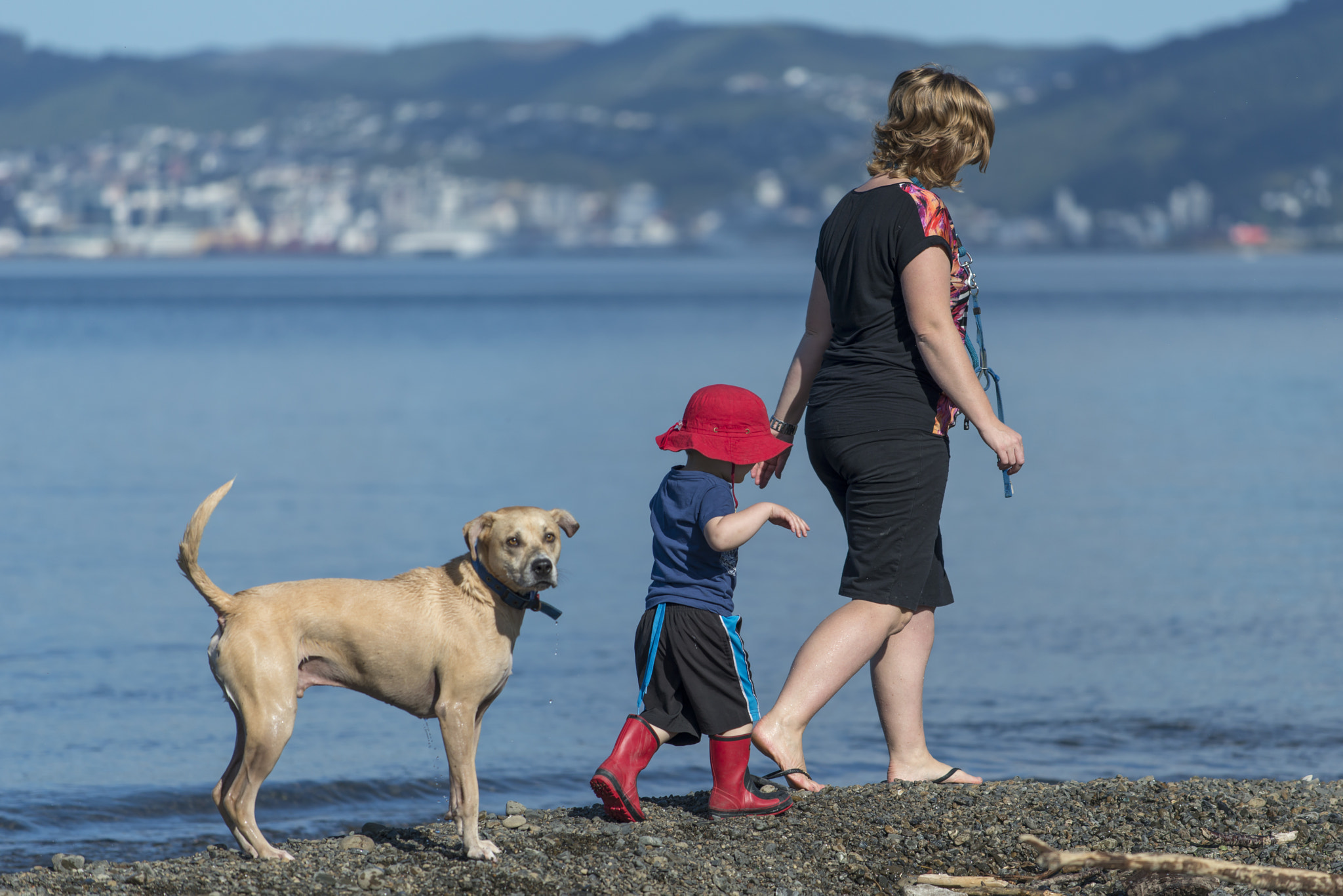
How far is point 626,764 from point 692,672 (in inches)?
16.0

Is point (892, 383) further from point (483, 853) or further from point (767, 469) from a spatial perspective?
point (483, 853)

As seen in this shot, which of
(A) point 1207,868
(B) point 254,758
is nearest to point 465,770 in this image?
(B) point 254,758

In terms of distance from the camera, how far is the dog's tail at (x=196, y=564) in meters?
4.66

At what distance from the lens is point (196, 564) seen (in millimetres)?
4723

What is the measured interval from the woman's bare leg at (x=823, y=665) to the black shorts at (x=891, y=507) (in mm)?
75

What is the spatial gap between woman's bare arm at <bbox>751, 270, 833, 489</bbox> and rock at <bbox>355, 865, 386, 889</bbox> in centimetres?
204

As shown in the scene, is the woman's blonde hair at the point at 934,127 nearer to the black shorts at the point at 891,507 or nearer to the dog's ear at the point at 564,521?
the black shorts at the point at 891,507

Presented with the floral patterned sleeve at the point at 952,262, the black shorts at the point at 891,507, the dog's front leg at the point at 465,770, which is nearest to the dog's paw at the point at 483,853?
the dog's front leg at the point at 465,770

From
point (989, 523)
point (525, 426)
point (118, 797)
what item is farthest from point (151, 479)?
point (118, 797)

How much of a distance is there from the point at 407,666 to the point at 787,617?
22.9 ft

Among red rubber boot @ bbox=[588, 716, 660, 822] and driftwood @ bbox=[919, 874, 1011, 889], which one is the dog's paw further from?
driftwood @ bbox=[919, 874, 1011, 889]

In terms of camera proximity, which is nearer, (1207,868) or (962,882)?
(1207,868)

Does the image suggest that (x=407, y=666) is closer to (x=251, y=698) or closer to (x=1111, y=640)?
(x=251, y=698)

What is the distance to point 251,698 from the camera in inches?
183
